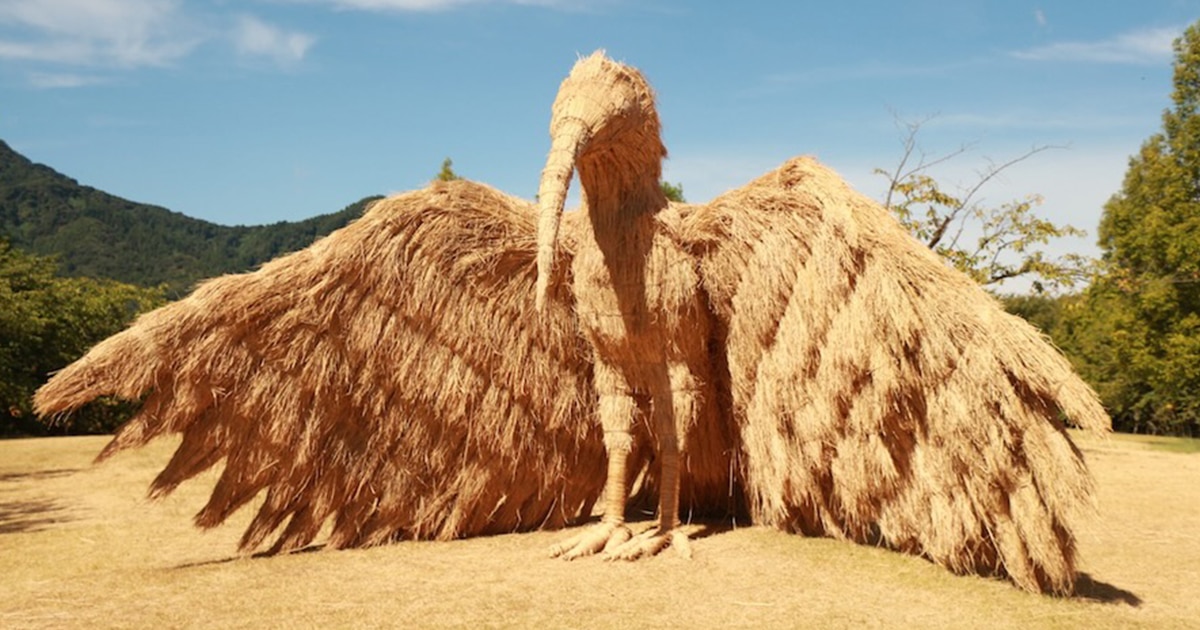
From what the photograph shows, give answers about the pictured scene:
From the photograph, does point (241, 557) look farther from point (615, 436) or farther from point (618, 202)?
point (618, 202)

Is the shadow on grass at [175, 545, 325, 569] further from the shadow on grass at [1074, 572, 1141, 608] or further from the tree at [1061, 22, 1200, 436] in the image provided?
the tree at [1061, 22, 1200, 436]

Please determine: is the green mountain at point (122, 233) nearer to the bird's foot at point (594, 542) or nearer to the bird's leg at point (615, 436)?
the bird's leg at point (615, 436)

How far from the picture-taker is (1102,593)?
4250 mm

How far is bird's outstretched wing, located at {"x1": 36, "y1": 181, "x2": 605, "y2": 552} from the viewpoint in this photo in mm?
4477

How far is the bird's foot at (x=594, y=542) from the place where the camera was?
15.8 feet

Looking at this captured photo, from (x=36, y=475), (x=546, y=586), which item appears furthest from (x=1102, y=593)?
(x=36, y=475)

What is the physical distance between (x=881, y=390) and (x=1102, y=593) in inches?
57.2

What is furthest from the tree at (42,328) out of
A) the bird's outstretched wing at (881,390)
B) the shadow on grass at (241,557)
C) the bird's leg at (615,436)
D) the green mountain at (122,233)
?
the green mountain at (122,233)

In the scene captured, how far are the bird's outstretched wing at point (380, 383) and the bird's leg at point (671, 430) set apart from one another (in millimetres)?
634

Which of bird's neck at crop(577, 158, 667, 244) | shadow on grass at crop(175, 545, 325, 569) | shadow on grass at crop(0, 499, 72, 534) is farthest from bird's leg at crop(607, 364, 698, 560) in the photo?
shadow on grass at crop(0, 499, 72, 534)

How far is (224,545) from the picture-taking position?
534cm

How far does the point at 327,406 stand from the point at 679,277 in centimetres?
219

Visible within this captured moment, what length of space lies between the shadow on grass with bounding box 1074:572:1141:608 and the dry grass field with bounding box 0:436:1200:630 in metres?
0.01

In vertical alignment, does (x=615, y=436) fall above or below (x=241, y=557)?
above
